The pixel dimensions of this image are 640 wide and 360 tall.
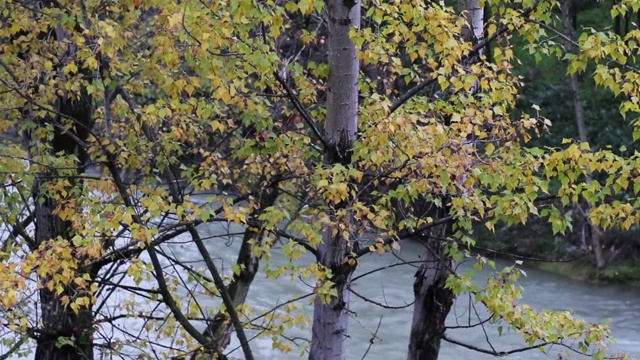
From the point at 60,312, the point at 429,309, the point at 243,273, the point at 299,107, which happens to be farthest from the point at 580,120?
the point at 299,107

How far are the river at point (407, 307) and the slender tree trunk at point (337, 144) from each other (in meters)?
6.72

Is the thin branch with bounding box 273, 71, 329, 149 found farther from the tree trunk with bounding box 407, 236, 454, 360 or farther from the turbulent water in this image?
the turbulent water

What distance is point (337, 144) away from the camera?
16.9 feet

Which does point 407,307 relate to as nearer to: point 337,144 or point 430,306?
point 430,306

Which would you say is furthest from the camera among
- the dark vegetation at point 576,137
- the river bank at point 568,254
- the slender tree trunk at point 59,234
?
the dark vegetation at point 576,137

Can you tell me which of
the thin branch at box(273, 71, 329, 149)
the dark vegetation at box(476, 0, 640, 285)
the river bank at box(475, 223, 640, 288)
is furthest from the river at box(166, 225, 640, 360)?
the thin branch at box(273, 71, 329, 149)

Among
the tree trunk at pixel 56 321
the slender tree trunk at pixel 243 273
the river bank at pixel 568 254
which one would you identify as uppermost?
the river bank at pixel 568 254

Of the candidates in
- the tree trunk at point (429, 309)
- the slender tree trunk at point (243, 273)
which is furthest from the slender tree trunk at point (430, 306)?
the slender tree trunk at point (243, 273)

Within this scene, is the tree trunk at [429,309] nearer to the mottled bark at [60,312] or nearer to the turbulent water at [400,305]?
the mottled bark at [60,312]

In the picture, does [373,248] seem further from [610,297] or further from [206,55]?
[610,297]

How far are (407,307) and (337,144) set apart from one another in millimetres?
9027

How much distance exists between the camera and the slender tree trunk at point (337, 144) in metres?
5.11

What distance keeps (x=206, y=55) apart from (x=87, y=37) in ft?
4.22

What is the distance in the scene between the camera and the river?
12953 millimetres
